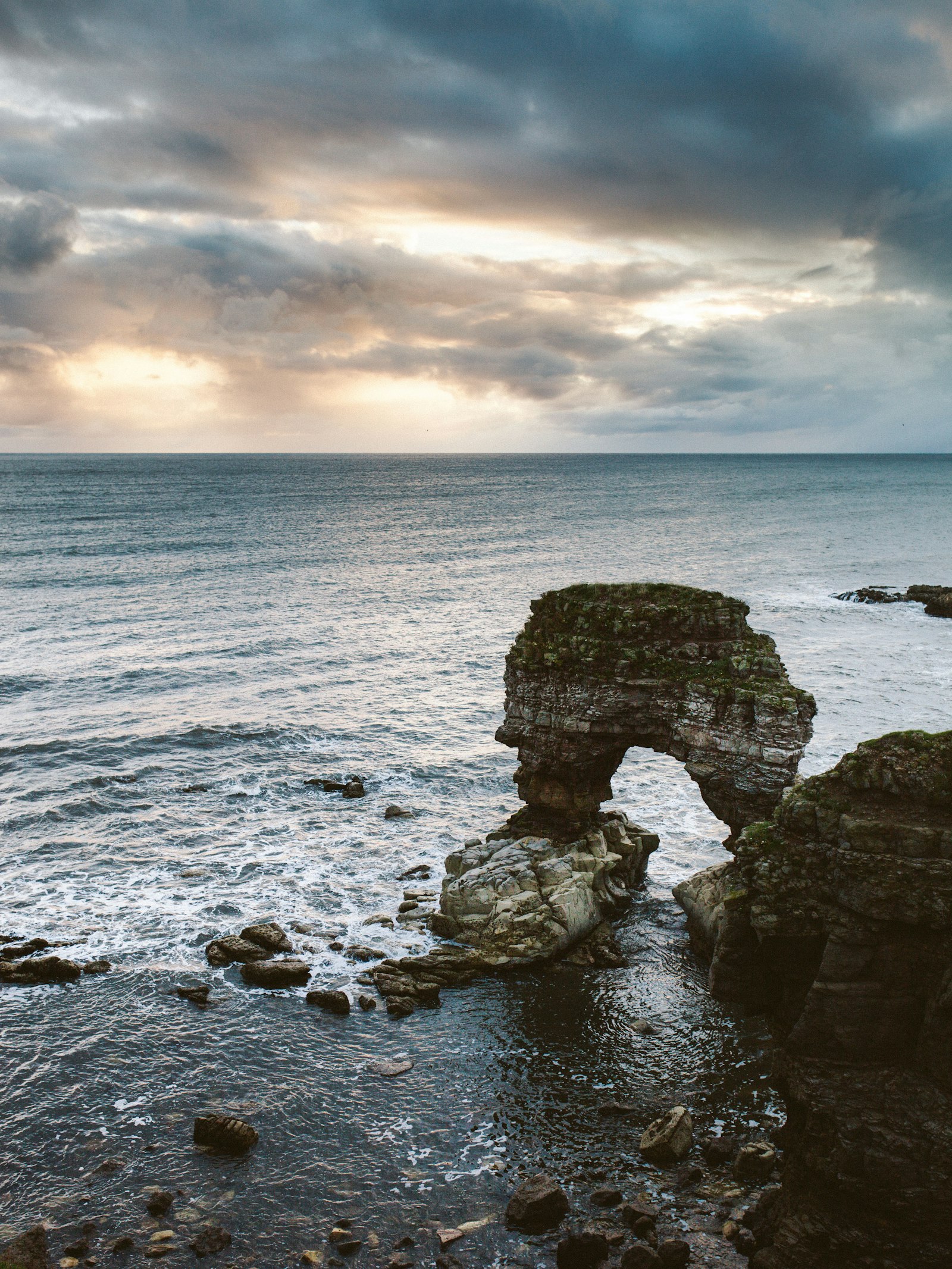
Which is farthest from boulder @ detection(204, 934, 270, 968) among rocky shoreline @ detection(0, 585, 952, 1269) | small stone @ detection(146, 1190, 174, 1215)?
small stone @ detection(146, 1190, 174, 1215)

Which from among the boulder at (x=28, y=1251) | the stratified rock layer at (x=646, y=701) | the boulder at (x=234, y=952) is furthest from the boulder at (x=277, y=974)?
the stratified rock layer at (x=646, y=701)

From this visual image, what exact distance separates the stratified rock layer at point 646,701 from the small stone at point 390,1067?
36.5ft

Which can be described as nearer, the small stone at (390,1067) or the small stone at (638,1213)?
the small stone at (638,1213)

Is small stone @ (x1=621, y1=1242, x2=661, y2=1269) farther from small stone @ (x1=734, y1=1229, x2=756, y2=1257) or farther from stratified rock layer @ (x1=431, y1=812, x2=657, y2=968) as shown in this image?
stratified rock layer @ (x1=431, y1=812, x2=657, y2=968)

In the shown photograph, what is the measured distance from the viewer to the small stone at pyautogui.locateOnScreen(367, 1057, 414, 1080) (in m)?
21.3

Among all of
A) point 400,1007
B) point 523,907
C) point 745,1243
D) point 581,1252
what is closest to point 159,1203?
point 400,1007

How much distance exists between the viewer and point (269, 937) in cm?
2709

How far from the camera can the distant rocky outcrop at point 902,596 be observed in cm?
7812

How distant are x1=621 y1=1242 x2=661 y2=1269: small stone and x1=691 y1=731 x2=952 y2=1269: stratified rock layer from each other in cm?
209

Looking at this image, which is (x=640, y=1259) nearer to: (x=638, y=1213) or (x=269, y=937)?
(x=638, y=1213)

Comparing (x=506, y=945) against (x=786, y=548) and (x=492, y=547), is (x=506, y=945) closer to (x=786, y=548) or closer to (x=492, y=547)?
(x=492, y=547)

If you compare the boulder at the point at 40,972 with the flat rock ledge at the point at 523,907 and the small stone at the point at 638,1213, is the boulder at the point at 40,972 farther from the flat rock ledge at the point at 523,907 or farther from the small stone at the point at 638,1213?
the small stone at the point at 638,1213

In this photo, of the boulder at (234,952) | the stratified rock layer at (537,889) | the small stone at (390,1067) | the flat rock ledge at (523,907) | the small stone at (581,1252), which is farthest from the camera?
the boulder at (234,952)

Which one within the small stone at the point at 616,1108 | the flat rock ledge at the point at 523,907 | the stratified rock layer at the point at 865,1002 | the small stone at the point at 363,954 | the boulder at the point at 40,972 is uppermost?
the stratified rock layer at the point at 865,1002
